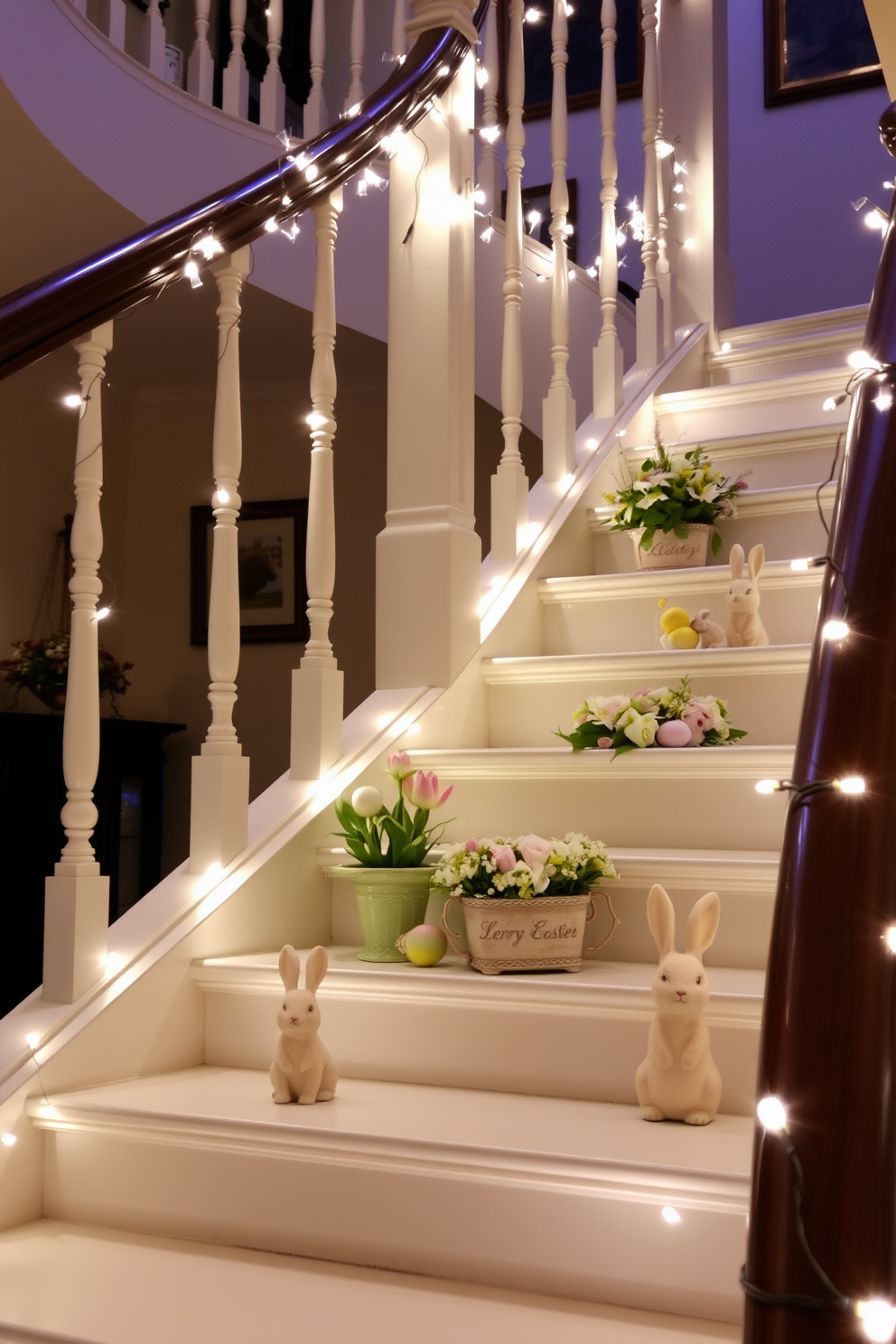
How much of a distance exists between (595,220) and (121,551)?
2412mm

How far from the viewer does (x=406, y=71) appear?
7.88 ft

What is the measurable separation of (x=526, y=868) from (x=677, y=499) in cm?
120

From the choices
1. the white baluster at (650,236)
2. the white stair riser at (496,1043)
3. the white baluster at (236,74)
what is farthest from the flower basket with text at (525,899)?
the white baluster at (236,74)

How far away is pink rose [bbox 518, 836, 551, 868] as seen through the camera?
1.68 meters

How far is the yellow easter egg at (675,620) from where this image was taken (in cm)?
238

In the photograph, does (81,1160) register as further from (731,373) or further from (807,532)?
(731,373)

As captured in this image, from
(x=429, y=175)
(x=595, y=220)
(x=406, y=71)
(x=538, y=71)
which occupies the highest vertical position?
(x=538, y=71)

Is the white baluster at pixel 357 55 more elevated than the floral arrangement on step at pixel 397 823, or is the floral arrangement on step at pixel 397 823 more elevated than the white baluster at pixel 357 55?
the white baluster at pixel 357 55

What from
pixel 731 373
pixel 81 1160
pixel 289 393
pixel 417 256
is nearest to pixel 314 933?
pixel 81 1160

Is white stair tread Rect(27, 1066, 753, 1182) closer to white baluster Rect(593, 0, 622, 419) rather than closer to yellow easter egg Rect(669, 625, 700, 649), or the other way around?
yellow easter egg Rect(669, 625, 700, 649)

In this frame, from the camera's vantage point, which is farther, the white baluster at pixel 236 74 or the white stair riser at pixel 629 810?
the white baluster at pixel 236 74

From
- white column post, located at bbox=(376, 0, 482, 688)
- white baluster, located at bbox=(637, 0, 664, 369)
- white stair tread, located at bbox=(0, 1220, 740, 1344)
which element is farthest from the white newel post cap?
white stair tread, located at bbox=(0, 1220, 740, 1344)

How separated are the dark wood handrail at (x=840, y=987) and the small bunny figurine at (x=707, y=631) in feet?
5.37

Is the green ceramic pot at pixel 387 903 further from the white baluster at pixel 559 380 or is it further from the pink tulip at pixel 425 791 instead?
the white baluster at pixel 559 380
